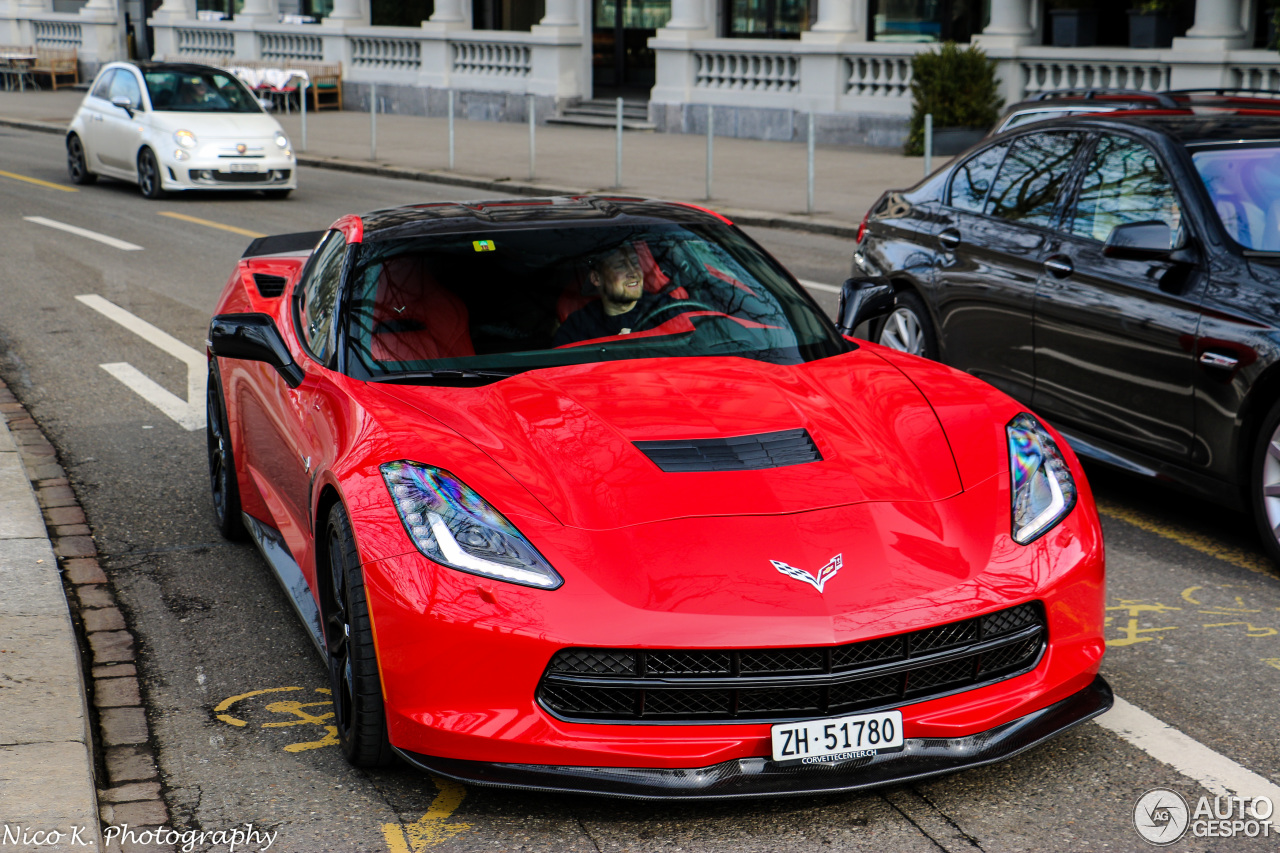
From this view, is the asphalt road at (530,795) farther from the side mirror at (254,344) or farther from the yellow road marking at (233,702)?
the side mirror at (254,344)

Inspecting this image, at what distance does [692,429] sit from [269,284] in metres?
2.87

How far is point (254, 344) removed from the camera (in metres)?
4.95

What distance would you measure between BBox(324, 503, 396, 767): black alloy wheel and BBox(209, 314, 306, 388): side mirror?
0.89m

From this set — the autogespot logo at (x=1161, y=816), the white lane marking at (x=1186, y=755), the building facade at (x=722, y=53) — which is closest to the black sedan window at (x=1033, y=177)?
the white lane marking at (x=1186, y=755)

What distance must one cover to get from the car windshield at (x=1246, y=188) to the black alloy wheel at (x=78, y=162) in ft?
60.1

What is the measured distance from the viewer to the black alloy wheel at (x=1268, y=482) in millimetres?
5441

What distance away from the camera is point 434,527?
3770mm

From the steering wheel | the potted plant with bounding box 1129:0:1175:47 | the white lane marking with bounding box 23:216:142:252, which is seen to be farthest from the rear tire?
the steering wheel

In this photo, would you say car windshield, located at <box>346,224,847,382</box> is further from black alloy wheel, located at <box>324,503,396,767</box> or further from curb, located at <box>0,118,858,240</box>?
curb, located at <box>0,118,858,240</box>

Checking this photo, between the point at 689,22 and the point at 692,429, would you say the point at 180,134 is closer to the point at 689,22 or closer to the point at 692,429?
the point at 689,22

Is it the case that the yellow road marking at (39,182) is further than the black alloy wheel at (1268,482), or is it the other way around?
the yellow road marking at (39,182)

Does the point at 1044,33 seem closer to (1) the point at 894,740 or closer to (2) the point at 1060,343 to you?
(2) the point at 1060,343

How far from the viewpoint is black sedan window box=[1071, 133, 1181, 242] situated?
624 centimetres

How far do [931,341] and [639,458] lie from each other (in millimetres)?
3885
